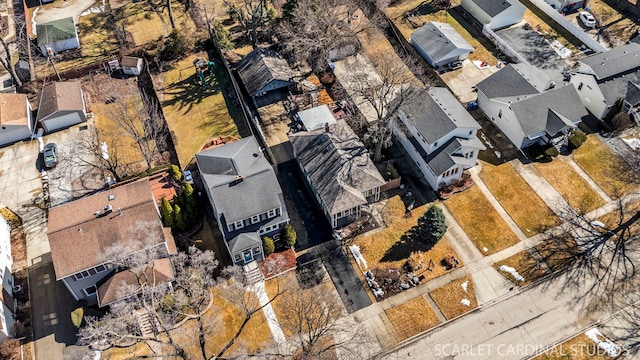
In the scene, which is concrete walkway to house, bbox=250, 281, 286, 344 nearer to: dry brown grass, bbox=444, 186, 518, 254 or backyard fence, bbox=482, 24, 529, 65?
dry brown grass, bbox=444, 186, 518, 254

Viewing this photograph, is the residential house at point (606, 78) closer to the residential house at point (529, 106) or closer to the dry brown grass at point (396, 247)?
the residential house at point (529, 106)

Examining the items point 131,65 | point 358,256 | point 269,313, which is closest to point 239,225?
point 269,313

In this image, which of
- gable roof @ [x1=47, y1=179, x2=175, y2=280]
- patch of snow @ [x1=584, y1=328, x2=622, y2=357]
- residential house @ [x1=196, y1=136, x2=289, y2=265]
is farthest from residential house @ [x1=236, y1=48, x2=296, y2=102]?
patch of snow @ [x1=584, y1=328, x2=622, y2=357]

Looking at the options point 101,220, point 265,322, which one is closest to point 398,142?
point 265,322

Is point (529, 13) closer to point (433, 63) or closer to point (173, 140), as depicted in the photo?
point (433, 63)

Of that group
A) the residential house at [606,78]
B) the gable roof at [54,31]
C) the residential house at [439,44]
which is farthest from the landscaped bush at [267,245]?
the gable roof at [54,31]

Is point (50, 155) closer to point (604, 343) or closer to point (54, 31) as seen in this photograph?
point (54, 31)
